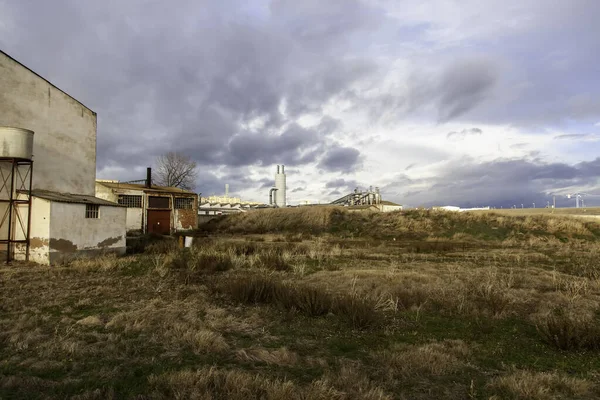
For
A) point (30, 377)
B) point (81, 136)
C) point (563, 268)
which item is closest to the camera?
point (30, 377)

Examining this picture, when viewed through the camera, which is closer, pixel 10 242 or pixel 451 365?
pixel 451 365

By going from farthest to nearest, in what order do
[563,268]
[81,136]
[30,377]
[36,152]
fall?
[81,136]
[36,152]
[563,268]
[30,377]

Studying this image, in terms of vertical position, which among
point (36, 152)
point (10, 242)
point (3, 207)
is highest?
point (36, 152)

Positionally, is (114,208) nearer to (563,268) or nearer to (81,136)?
(81,136)

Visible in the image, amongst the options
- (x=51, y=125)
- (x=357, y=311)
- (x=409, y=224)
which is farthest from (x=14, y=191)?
(x=409, y=224)

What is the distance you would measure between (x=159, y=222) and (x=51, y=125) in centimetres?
1807

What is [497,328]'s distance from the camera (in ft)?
21.9

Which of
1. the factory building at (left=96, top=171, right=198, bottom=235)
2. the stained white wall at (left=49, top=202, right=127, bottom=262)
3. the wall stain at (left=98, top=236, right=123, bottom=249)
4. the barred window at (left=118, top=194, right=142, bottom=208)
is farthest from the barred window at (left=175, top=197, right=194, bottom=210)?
the wall stain at (left=98, top=236, right=123, bottom=249)

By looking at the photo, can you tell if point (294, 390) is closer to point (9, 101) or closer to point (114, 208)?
point (114, 208)

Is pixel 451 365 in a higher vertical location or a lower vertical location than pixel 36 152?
lower

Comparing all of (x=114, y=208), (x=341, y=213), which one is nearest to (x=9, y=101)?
(x=114, y=208)

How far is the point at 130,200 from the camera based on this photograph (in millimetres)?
35031

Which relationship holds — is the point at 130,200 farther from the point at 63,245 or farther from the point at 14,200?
the point at 63,245

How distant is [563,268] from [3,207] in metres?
22.9
